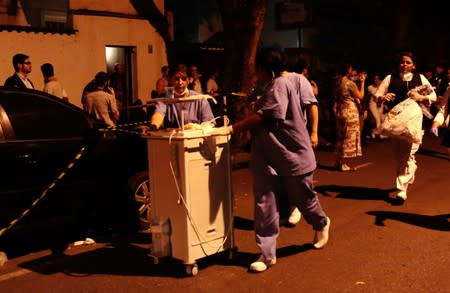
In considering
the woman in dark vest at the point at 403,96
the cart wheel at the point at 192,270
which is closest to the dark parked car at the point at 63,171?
the cart wheel at the point at 192,270

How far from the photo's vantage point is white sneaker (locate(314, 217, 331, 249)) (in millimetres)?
5777

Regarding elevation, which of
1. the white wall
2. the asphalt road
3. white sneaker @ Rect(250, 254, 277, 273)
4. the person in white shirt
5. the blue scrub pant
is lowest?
the asphalt road

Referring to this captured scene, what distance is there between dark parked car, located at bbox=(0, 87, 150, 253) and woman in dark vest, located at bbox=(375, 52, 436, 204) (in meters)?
3.11

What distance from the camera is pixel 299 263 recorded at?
549 centimetres

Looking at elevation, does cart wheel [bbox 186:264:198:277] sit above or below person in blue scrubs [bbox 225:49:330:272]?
below

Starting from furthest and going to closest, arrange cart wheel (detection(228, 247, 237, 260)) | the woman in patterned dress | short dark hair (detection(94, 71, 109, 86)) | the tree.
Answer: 1. the tree
2. the woman in patterned dress
3. short dark hair (detection(94, 71, 109, 86))
4. cart wheel (detection(228, 247, 237, 260))

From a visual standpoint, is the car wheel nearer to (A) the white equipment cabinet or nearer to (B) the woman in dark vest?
(A) the white equipment cabinet

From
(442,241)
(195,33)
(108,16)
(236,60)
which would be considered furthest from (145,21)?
(442,241)

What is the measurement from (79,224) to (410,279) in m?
3.46

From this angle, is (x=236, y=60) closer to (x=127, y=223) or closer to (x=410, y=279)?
(x=127, y=223)

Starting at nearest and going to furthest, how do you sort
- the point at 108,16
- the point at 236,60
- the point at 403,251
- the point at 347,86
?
1. the point at 403,251
2. the point at 347,86
3. the point at 236,60
4. the point at 108,16

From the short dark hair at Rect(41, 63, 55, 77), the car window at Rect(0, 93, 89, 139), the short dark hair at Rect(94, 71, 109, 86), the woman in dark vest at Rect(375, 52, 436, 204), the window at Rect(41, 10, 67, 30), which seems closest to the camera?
the car window at Rect(0, 93, 89, 139)

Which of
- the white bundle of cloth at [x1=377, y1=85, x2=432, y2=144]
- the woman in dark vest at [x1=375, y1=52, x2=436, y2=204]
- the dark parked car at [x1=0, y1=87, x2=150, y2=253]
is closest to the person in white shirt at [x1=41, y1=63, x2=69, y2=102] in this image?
the dark parked car at [x1=0, y1=87, x2=150, y2=253]

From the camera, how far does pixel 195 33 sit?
23.2 metres
